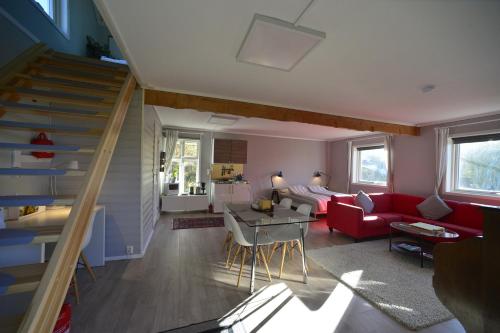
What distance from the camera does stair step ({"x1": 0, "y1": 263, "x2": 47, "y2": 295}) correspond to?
1086 mm

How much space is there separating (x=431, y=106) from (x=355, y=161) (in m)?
3.40

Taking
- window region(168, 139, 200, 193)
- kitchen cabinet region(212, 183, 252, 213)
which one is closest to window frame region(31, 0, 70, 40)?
window region(168, 139, 200, 193)

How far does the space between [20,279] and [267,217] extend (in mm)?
2055

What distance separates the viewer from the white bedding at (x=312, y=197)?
5453 millimetres

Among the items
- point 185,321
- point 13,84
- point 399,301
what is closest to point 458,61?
point 399,301

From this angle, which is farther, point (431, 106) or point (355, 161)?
point (355, 161)

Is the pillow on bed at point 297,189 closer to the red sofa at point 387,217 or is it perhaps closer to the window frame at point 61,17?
the red sofa at point 387,217

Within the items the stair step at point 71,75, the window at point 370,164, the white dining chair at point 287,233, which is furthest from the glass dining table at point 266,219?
the window at point 370,164

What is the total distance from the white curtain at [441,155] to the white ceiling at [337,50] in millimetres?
1017

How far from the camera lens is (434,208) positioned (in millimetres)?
3912

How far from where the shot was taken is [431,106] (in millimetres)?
3352

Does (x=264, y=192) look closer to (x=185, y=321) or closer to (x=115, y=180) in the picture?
(x=115, y=180)

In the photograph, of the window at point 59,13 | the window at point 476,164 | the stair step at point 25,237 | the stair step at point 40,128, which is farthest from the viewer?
the window at point 476,164

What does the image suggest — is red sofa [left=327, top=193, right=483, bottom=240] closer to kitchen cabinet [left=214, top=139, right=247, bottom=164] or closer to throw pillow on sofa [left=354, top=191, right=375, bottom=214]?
throw pillow on sofa [left=354, top=191, right=375, bottom=214]
